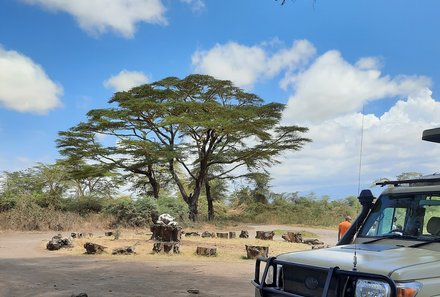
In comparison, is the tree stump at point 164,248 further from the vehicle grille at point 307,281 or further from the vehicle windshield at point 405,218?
the vehicle grille at point 307,281

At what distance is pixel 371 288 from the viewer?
357cm

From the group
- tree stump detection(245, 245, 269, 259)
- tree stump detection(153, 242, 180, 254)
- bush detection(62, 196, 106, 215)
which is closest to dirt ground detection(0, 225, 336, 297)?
tree stump detection(245, 245, 269, 259)

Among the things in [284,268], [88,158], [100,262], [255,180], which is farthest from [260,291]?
[255,180]

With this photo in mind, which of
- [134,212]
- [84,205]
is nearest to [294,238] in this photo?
[134,212]

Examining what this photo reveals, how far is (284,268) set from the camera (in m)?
4.47

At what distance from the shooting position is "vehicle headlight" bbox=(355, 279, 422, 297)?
345cm

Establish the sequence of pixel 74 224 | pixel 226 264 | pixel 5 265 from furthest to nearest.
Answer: pixel 74 224
pixel 226 264
pixel 5 265

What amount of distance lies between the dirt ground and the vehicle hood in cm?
482

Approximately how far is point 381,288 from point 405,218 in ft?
5.71

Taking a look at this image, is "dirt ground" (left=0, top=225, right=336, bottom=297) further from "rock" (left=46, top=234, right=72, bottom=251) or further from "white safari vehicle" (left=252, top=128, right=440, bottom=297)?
"white safari vehicle" (left=252, top=128, right=440, bottom=297)

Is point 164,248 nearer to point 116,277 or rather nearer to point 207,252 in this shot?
point 207,252

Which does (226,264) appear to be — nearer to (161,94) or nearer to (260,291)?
(260,291)

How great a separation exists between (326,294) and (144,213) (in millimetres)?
28055

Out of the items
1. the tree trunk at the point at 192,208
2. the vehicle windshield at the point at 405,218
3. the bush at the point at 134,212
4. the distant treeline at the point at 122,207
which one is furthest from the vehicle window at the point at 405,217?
the tree trunk at the point at 192,208
